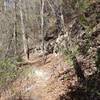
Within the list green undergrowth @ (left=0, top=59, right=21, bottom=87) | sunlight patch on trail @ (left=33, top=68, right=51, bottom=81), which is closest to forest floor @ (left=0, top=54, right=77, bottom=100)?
sunlight patch on trail @ (left=33, top=68, right=51, bottom=81)

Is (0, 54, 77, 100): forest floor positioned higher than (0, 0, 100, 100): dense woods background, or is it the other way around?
(0, 0, 100, 100): dense woods background

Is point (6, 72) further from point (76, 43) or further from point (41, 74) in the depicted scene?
point (76, 43)

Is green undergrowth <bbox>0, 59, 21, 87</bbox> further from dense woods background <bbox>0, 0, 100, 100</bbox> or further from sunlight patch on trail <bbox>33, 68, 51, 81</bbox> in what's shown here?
sunlight patch on trail <bbox>33, 68, 51, 81</bbox>

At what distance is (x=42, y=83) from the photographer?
16547 millimetres

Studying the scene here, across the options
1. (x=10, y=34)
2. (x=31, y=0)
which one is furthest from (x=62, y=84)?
(x=31, y=0)

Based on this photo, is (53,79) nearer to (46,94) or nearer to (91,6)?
(46,94)

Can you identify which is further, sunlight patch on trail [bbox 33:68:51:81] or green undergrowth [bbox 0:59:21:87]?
sunlight patch on trail [bbox 33:68:51:81]

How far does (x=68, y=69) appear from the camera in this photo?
16297 millimetres

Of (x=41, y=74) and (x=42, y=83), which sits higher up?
(x=41, y=74)

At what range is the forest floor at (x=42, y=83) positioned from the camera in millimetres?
14750

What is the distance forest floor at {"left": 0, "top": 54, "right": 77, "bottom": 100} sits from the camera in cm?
1475

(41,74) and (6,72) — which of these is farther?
(41,74)

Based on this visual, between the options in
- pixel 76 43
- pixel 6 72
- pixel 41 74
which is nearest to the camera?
pixel 6 72

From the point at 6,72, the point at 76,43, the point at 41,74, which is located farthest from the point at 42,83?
the point at 76,43
